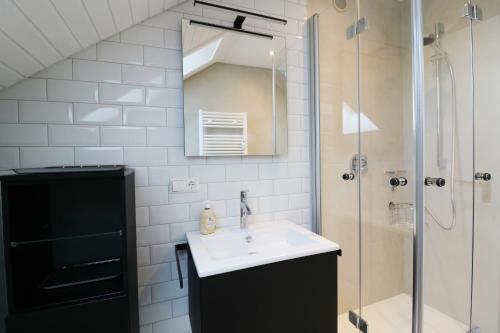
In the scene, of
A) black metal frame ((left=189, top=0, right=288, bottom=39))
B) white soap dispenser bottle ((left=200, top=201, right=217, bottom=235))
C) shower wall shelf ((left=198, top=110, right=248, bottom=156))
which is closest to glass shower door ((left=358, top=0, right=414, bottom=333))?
black metal frame ((left=189, top=0, right=288, bottom=39))

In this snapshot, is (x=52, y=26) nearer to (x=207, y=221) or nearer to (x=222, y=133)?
(x=222, y=133)

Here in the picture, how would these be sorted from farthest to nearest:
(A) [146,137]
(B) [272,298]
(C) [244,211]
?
1. (C) [244,211]
2. (A) [146,137]
3. (B) [272,298]

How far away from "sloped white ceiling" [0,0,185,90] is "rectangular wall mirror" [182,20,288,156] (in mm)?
311

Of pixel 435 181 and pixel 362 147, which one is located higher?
pixel 362 147

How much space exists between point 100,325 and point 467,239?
2.14 m

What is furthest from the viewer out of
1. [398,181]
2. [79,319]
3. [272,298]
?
[398,181]

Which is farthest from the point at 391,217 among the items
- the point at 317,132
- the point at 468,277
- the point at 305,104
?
the point at 305,104

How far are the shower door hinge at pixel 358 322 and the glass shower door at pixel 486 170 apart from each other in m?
0.70

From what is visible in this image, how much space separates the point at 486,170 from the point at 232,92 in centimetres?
167

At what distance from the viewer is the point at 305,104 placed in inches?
67.7

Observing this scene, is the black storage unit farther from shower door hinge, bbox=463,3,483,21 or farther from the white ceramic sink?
shower door hinge, bbox=463,3,483,21

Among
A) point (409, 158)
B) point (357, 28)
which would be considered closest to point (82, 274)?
point (409, 158)

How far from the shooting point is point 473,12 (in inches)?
58.0

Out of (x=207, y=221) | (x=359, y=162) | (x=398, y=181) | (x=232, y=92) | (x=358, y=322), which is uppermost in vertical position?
(x=232, y=92)
